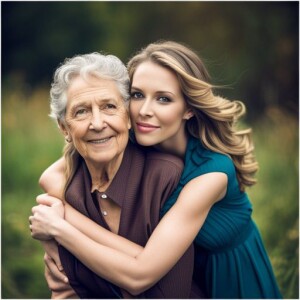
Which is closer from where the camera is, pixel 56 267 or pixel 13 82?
pixel 56 267

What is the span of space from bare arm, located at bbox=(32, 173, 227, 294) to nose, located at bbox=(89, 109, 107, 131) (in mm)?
586

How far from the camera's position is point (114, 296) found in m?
3.74

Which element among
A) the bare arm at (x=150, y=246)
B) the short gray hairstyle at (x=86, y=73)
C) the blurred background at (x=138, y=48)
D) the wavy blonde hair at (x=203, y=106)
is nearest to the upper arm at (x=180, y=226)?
the bare arm at (x=150, y=246)

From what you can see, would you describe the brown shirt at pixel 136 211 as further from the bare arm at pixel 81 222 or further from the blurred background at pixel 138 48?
the blurred background at pixel 138 48

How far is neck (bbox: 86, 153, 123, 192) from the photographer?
3.83 metres

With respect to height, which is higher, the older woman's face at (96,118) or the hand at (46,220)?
the older woman's face at (96,118)

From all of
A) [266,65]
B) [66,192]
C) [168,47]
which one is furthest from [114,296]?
[266,65]

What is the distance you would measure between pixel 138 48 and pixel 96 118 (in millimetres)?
7069

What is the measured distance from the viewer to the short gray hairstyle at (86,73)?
3.65m

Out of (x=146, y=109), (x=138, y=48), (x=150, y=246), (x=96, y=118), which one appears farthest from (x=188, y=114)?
(x=138, y=48)

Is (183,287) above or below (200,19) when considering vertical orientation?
below

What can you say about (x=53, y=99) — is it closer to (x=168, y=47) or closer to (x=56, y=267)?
(x=168, y=47)

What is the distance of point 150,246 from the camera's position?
11.7ft

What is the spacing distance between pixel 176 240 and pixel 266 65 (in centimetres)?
741
